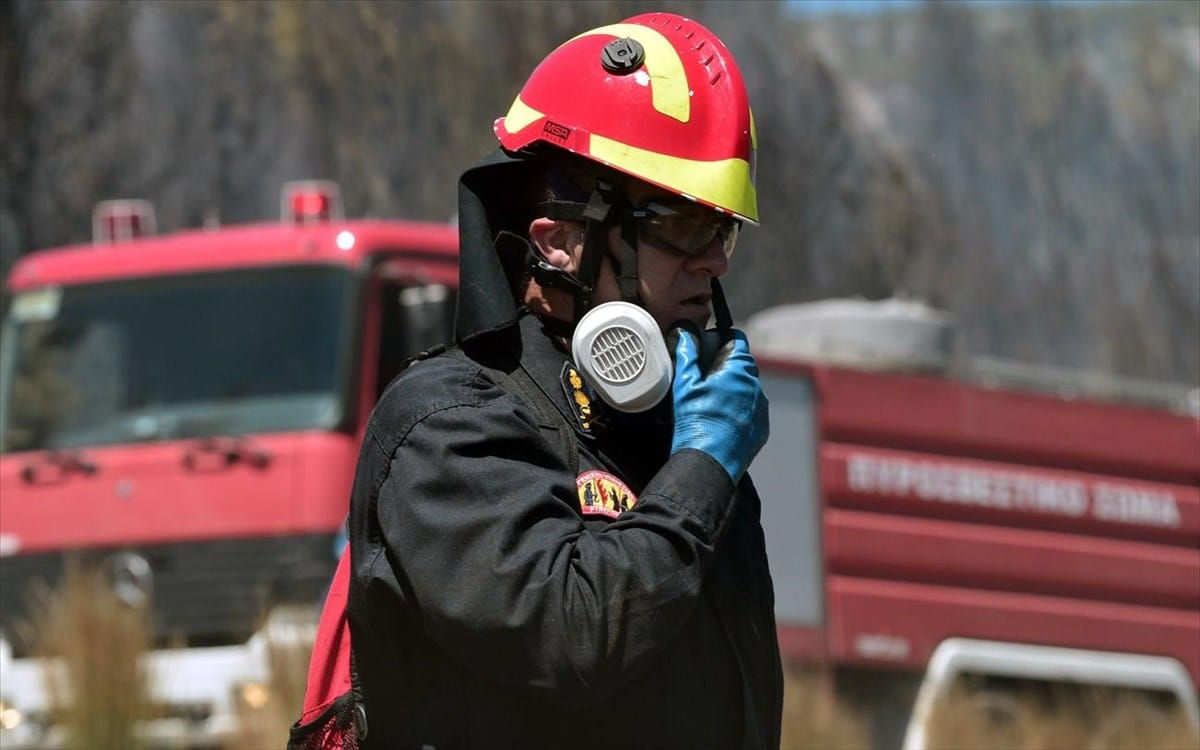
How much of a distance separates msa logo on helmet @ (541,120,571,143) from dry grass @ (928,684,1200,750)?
4.90 meters

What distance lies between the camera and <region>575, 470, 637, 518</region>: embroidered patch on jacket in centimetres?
251

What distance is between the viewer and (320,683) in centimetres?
265

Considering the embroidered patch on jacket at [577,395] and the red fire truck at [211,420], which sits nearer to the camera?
the embroidered patch on jacket at [577,395]

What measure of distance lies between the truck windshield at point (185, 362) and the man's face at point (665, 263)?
17.2 ft

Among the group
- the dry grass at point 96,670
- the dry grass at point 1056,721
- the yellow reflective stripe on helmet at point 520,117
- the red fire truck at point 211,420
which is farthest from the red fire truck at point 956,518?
the yellow reflective stripe on helmet at point 520,117

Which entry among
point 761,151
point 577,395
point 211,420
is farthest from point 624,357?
point 761,151

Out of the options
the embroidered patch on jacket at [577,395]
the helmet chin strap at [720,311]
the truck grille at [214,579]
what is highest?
the helmet chin strap at [720,311]

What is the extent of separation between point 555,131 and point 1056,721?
20.7 feet

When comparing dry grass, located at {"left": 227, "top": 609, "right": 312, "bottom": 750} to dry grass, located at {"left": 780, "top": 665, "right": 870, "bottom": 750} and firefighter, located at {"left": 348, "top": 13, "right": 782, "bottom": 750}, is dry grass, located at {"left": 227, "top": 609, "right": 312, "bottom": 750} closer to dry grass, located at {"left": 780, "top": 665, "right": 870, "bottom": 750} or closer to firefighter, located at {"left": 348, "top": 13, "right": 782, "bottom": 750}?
dry grass, located at {"left": 780, "top": 665, "right": 870, "bottom": 750}

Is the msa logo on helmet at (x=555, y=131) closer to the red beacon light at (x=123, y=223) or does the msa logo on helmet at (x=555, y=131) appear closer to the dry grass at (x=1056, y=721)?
the dry grass at (x=1056, y=721)

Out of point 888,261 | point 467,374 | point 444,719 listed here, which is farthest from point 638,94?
point 888,261

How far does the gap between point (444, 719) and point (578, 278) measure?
600 mm

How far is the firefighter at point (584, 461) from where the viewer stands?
2348 mm

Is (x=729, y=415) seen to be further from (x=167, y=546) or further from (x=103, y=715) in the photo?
(x=167, y=546)
